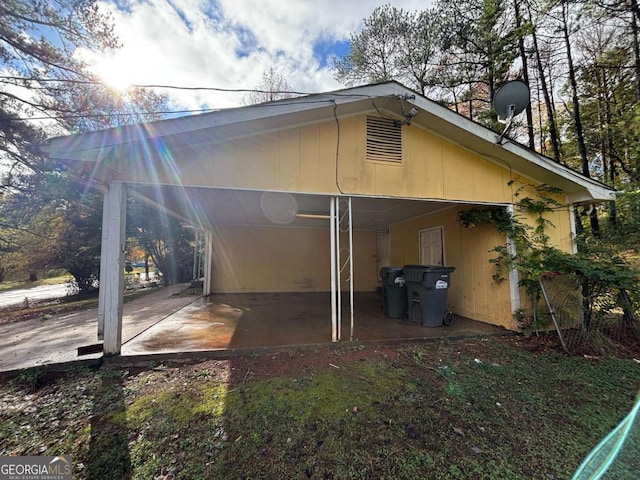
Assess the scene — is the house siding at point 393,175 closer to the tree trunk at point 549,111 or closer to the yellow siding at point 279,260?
the yellow siding at point 279,260

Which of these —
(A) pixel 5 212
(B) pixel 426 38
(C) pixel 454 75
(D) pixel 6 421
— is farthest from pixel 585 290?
(A) pixel 5 212

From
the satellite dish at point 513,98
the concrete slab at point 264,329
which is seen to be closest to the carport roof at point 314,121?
the satellite dish at point 513,98

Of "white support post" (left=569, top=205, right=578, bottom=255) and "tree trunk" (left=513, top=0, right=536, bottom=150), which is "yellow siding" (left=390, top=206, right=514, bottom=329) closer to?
"white support post" (left=569, top=205, right=578, bottom=255)

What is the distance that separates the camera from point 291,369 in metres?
3.18

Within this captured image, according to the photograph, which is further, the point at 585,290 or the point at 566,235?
the point at 566,235

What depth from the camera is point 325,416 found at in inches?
89.5

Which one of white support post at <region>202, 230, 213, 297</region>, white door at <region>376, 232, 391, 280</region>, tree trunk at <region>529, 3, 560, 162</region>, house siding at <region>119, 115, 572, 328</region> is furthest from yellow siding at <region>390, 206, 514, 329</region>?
tree trunk at <region>529, 3, 560, 162</region>

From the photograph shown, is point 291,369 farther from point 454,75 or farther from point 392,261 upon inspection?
point 454,75

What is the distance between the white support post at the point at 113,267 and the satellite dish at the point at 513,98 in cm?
566

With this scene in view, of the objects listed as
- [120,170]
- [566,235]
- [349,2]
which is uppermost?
[349,2]

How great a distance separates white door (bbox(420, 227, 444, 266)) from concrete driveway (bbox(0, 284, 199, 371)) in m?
6.36

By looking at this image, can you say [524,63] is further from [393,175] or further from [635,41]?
[393,175]

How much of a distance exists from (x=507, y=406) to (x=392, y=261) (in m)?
6.37

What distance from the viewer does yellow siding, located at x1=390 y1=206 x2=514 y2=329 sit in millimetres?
4883
